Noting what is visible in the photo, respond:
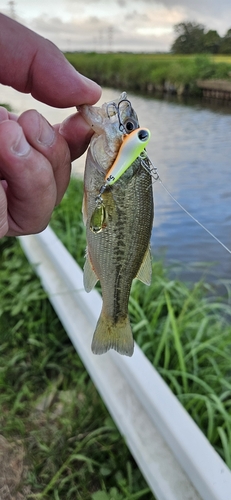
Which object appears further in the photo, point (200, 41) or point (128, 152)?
point (200, 41)

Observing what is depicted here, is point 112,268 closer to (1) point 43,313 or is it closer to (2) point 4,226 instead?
(2) point 4,226

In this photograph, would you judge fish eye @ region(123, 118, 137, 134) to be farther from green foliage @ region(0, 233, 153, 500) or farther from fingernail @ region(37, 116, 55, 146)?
green foliage @ region(0, 233, 153, 500)

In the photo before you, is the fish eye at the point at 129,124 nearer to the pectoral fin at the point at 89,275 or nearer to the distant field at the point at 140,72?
the pectoral fin at the point at 89,275

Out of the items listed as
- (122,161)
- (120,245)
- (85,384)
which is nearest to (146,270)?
(120,245)

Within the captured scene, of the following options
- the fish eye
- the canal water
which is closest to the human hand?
the fish eye

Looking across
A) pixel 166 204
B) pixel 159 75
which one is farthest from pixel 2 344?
pixel 159 75

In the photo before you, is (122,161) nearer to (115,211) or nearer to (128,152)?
Answer: (128,152)
